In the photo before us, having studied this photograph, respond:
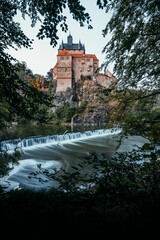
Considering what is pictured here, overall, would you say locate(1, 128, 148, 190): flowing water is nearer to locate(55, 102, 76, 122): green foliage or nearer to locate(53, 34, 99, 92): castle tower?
locate(55, 102, 76, 122): green foliage

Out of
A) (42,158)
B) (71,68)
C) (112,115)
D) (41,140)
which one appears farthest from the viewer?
(71,68)

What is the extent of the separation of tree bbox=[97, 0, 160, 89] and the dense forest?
12 millimetres

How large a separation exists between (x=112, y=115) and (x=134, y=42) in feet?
3.62

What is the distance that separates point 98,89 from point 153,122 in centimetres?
100

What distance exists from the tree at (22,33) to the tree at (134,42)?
84 centimetres

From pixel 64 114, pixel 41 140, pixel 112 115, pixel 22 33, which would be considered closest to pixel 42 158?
pixel 41 140

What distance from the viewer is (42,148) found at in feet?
49.5

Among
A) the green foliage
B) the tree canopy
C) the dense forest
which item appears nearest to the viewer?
the dense forest

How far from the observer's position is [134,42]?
3.11m

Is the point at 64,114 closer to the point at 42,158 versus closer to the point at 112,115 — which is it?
the point at 42,158

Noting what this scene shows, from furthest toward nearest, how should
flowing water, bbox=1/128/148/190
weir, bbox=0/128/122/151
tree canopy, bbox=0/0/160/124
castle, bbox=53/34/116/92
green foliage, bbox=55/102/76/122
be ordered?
castle, bbox=53/34/116/92
green foliage, bbox=55/102/76/122
weir, bbox=0/128/122/151
flowing water, bbox=1/128/148/190
tree canopy, bbox=0/0/160/124

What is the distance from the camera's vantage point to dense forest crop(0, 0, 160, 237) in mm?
1823

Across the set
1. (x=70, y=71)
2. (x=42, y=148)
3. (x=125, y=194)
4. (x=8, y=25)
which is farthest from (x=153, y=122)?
(x=70, y=71)

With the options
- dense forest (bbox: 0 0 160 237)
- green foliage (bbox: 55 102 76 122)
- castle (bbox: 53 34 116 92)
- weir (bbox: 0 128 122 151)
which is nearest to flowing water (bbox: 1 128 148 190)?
weir (bbox: 0 128 122 151)
